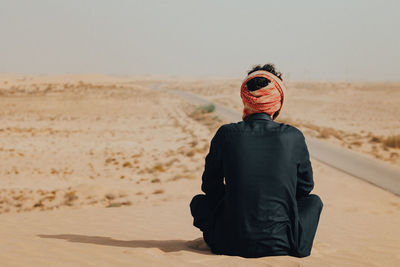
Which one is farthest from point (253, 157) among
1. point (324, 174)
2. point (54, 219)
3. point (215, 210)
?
point (324, 174)

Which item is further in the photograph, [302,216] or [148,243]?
[148,243]

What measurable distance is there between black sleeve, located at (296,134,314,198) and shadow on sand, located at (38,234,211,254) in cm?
113

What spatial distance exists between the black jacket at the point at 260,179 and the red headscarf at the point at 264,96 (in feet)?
0.22

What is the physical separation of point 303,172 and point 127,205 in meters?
6.77

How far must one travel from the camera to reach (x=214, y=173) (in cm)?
386

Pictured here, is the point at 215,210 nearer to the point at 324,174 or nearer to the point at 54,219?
the point at 54,219

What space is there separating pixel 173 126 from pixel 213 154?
24103 millimetres

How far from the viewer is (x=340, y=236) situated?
6.33m

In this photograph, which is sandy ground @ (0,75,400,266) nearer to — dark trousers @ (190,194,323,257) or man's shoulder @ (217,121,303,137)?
dark trousers @ (190,194,323,257)

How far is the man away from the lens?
361 cm

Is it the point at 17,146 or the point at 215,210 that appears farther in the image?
the point at 17,146

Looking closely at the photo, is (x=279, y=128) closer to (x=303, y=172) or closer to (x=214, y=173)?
(x=303, y=172)

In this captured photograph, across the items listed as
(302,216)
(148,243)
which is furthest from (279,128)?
(148,243)

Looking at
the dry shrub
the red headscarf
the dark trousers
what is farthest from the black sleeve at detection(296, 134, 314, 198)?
the dry shrub
